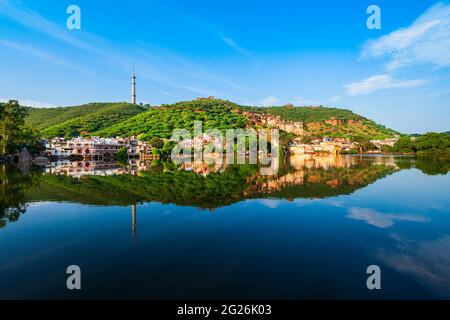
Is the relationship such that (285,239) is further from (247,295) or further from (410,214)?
(410,214)

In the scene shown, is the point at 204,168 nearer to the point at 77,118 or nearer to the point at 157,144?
the point at 157,144

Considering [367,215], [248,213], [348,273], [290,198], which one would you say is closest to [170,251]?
[348,273]

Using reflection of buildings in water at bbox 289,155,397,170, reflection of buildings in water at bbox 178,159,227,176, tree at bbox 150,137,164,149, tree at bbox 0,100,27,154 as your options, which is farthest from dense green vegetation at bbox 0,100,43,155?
reflection of buildings in water at bbox 289,155,397,170

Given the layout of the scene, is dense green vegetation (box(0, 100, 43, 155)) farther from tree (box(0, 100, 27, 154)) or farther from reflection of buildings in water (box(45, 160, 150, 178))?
reflection of buildings in water (box(45, 160, 150, 178))

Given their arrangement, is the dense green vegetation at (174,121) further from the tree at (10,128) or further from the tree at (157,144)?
the tree at (10,128)

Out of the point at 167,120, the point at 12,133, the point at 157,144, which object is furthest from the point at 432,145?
the point at 12,133
